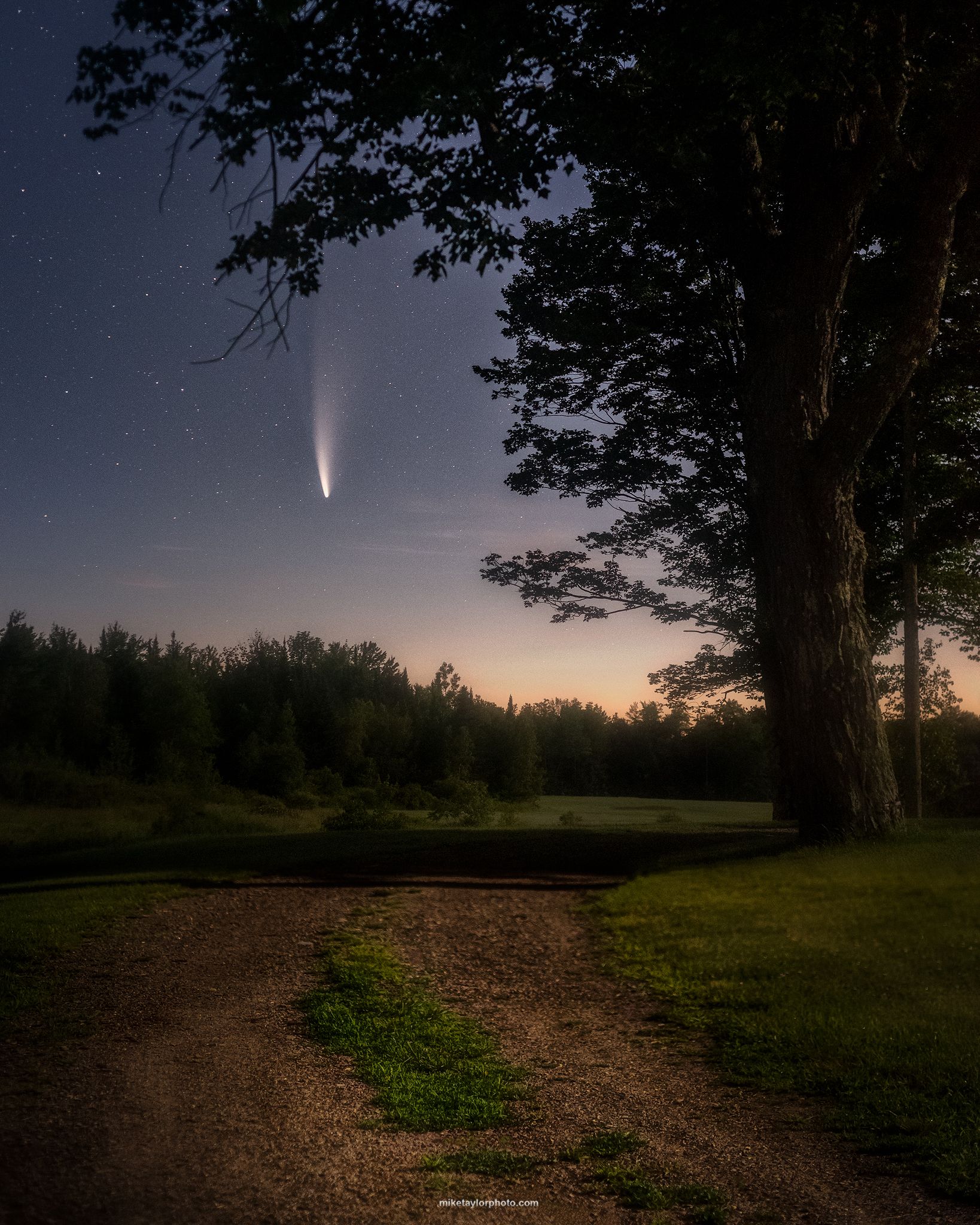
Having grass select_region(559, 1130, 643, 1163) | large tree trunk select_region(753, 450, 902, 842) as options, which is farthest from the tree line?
grass select_region(559, 1130, 643, 1163)

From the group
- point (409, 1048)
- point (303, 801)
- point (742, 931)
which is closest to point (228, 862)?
point (742, 931)

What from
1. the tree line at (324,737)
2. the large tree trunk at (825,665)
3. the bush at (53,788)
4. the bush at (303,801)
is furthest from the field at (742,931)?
the bush at (53,788)

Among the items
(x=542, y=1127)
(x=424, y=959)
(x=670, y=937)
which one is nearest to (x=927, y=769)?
(x=670, y=937)

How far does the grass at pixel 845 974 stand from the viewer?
4660 mm

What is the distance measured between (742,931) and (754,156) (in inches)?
470

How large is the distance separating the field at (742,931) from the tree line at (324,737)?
12719 millimetres

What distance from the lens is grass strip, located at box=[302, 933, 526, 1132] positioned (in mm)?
4629

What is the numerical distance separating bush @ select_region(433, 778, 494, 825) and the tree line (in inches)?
44.4

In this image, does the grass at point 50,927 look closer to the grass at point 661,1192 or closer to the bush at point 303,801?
the grass at point 661,1192

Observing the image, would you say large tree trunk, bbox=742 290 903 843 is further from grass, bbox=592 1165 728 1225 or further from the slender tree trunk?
grass, bbox=592 1165 728 1225

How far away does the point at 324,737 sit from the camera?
58.5m

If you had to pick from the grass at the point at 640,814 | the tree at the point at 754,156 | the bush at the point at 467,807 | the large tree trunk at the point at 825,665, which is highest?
the tree at the point at 754,156

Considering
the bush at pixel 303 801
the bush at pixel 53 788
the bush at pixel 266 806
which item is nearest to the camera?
the bush at pixel 266 806

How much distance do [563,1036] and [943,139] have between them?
13.7m
